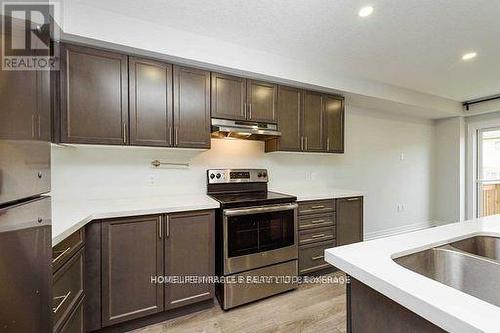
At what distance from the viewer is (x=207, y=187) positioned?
8.32 ft

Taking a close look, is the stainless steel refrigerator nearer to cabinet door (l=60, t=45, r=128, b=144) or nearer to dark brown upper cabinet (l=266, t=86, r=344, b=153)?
cabinet door (l=60, t=45, r=128, b=144)

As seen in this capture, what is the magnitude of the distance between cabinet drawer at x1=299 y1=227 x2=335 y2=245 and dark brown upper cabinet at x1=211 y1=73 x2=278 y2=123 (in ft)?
4.30

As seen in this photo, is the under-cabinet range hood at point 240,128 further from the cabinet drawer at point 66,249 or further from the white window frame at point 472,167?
the white window frame at point 472,167

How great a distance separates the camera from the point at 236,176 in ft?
8.67

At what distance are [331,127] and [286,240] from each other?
62.3 inches

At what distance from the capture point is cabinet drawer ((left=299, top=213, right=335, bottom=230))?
2.44 metres

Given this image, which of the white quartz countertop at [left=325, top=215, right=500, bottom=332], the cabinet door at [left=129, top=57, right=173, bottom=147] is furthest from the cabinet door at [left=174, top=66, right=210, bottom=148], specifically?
the white quartz countertop at [left=325, top=215, right=500, bottom=332]

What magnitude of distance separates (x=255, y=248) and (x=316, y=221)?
0.82 meters

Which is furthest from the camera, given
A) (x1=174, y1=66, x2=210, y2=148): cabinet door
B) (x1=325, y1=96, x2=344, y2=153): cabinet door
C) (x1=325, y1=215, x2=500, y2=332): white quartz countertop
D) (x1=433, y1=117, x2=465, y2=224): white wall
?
(x1=433, y1=117, x2=465, y2=224): white wall

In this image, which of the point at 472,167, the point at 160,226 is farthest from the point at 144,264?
the point at 472,167

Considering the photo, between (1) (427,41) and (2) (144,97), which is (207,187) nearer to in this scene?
(2) (144,97)

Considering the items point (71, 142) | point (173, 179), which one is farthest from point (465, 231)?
point (71, 142)

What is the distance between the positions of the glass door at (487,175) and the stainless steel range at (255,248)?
4.16 m

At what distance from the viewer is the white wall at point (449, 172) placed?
416 centimetres
